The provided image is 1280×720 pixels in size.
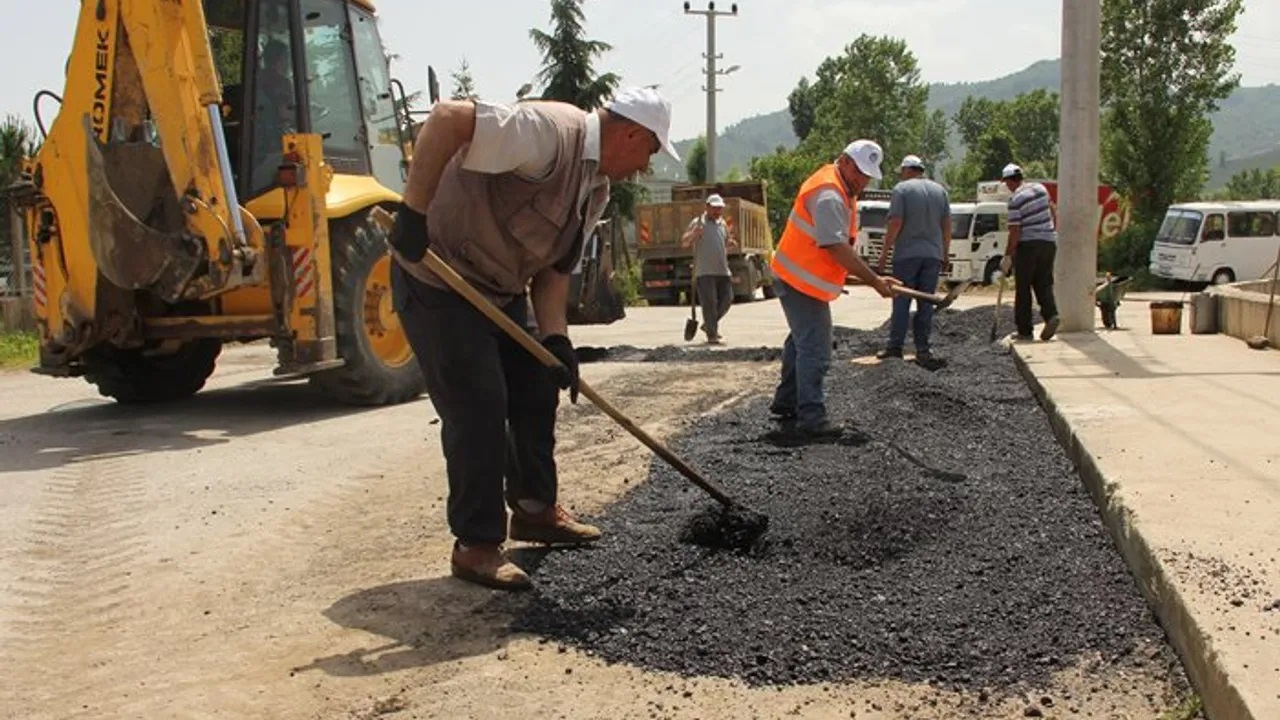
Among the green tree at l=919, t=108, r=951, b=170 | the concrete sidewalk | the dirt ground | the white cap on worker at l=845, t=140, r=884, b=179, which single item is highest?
the green tree at l=919, t=108, r=951, b=170

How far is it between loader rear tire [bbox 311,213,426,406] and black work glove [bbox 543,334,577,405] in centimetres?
412

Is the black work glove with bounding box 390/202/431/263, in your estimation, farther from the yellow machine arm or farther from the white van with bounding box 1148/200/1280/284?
the white van with bounding box 1148/200/1280/284

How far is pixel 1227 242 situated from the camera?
24906mm

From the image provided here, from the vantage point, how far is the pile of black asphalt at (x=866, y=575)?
3.28 metres

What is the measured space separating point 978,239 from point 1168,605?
2647 cm

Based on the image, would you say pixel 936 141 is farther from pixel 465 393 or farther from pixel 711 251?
pixel 465 393

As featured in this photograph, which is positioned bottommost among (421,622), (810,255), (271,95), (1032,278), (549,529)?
(421,622)

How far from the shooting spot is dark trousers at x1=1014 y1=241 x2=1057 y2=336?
403 inches

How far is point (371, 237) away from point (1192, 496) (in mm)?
5960

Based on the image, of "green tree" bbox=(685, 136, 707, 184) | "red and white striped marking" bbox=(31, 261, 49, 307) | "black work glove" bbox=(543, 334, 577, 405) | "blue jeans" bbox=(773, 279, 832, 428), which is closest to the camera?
"black work glove" bbox=(543, 334, 577, 405)

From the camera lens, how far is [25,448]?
720 cm

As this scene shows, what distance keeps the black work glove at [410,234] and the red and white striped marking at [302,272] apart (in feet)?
14.0

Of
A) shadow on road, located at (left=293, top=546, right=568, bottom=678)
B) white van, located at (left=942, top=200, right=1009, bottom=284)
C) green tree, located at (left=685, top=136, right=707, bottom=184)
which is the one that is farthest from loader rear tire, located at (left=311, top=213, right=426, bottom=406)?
green tree, located at (left=685, top=136, right=707, bottom=184)

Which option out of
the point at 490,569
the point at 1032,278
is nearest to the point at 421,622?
the point at 490,569
